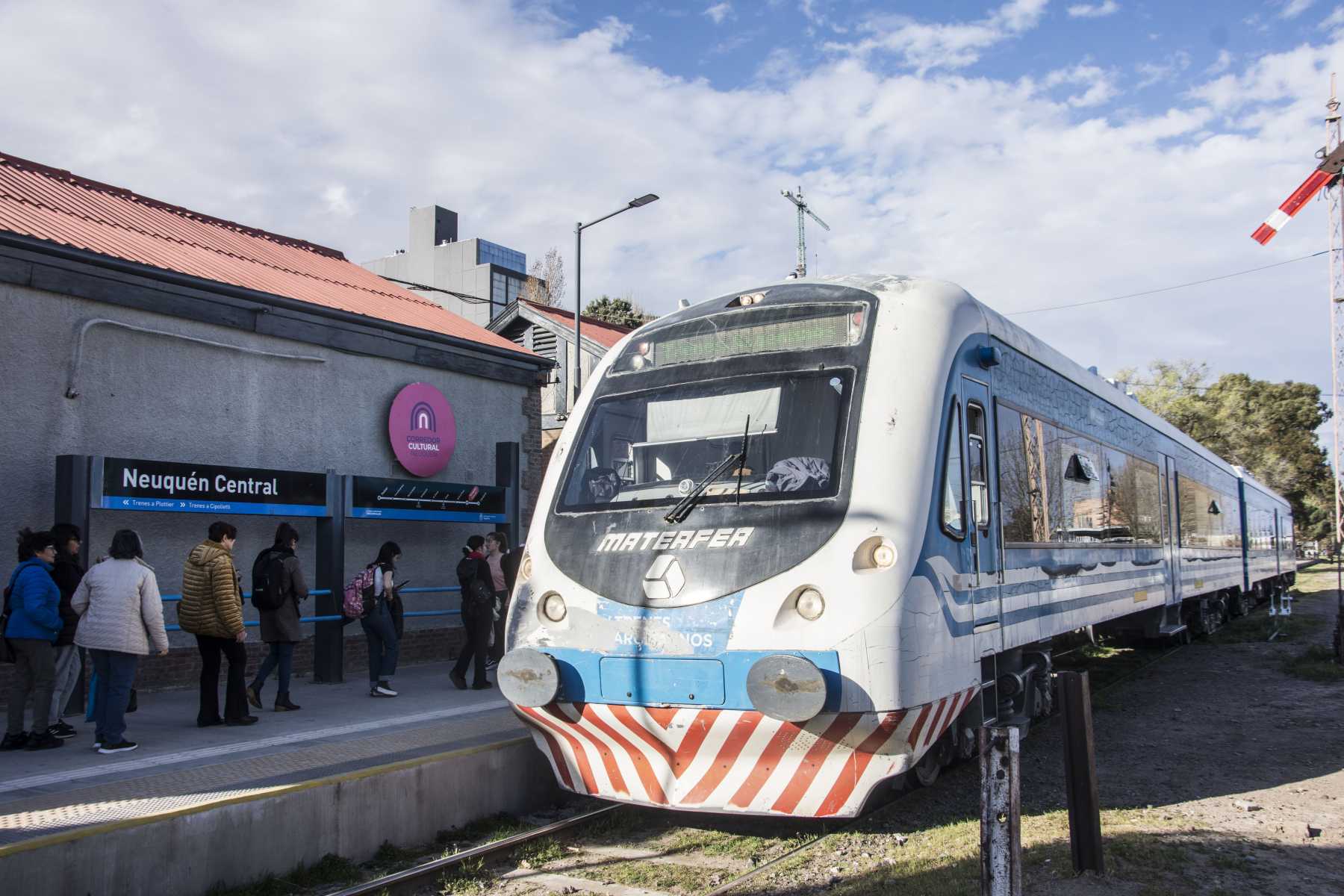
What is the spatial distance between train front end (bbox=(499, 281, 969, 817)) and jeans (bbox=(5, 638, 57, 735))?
3298 millimetres

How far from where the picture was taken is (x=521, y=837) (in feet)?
19.8

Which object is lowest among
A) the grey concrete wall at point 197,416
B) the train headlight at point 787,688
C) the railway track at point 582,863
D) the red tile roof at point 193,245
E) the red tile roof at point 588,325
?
the railway track at point 582,863

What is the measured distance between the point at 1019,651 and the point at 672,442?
284 cm

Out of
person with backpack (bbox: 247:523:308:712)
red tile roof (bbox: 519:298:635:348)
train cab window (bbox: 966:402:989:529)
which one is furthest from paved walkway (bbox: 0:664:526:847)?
red tile roof (bbox: 519:298:635:348)

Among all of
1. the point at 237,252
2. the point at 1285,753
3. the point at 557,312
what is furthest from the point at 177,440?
the point at 557,312

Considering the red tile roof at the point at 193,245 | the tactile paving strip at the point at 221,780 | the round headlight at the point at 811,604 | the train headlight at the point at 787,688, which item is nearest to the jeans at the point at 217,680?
the tactile paving strip at the point at 221,780

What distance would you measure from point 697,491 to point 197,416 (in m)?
6.89

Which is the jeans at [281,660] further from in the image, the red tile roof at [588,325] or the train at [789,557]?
the red tile roof at [588,325]

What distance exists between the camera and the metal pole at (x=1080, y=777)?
516cm

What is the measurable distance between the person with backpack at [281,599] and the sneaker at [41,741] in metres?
1.77

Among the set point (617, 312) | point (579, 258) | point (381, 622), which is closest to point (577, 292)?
point (579, 258)

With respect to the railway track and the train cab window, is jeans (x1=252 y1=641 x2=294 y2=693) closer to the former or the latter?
the railway track

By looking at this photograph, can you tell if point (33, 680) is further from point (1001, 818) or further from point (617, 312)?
point (617, 312)

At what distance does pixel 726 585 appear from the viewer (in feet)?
18.3
